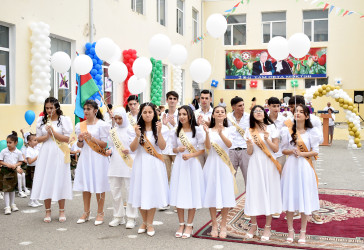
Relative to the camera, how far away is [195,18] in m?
20.8

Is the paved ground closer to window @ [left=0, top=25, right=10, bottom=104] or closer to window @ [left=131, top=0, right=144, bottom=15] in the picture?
window @ [left=0, top=25, right=10, bottom=104]

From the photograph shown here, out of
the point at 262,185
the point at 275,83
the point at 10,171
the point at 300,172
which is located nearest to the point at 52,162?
the point at 10,171

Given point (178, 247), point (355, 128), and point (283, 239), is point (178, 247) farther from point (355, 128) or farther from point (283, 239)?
point (355, 128)

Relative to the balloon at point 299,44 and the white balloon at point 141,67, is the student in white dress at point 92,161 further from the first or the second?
the balloon at point 299,44

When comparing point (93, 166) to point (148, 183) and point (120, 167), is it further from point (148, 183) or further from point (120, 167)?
point (148, 183)

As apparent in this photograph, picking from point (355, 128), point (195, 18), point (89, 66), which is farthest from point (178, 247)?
point (195, 18)

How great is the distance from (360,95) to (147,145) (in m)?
19.9

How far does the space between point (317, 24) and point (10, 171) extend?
1965 cm

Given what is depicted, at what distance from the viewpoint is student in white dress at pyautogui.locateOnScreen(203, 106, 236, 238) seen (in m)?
4.33

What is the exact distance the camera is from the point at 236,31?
22.8 metres

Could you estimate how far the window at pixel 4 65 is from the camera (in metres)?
7.92

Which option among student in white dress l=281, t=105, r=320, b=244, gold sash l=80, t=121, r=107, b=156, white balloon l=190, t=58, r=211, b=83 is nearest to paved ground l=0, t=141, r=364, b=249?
student in white dress l=281, t=105, r=320, b=244

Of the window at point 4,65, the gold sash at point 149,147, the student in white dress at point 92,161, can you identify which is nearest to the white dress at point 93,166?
the student in white dress at point 92,161

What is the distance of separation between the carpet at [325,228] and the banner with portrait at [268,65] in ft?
53.8
